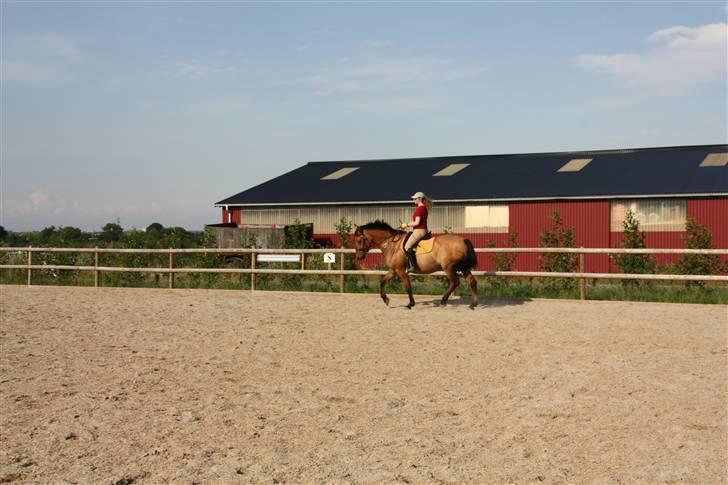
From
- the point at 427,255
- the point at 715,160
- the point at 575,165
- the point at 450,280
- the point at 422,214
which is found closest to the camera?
the point at 422,214

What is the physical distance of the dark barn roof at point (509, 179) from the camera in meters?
30.0

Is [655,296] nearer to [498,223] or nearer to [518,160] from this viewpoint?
[498,223]

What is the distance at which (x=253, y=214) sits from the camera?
36312 millimetres

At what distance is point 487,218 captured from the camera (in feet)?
104

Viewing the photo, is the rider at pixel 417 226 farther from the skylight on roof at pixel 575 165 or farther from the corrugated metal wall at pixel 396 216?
the skylight on roof at pixel 575 165

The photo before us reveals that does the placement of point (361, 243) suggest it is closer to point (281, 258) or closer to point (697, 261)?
point (281, 258)

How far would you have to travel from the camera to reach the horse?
15719 mm

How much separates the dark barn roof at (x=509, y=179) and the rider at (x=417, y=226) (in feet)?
51.7

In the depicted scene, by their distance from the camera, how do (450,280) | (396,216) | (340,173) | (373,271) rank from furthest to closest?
(340,173)
(396,216)
(373,271)
(450,280)

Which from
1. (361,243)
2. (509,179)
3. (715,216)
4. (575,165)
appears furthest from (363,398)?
(575,165)

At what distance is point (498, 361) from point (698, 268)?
39.0 ft

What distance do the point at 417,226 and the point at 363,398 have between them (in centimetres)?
787

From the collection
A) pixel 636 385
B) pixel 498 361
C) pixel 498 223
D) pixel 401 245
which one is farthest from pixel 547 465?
pixel 498 223

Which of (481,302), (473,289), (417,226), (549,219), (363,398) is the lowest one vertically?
(363,398)
